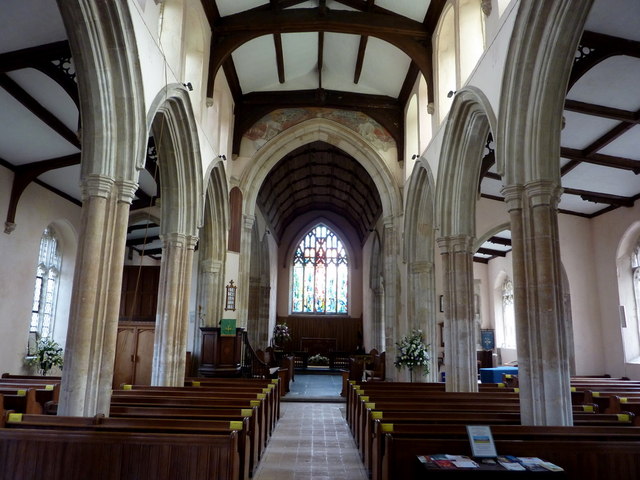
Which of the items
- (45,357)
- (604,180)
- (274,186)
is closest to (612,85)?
(604,180)

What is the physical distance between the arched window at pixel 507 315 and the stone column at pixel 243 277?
8389 millimetres

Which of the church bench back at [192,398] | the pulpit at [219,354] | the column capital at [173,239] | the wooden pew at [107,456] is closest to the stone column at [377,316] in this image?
the pulpit at [219,354]

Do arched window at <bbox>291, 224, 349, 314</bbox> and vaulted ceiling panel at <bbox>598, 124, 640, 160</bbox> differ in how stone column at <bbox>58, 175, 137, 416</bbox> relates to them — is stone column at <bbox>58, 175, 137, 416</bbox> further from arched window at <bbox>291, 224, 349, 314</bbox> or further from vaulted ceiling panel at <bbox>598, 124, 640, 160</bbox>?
arched window at <bbox>291, 224, 349, 314</bbox>

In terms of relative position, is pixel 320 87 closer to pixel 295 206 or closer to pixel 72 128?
pixel 72 128

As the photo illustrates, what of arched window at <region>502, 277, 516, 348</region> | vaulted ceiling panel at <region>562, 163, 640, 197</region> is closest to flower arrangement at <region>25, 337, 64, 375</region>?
vaulted ceiling panel at <region>562, 163, 640, 197</region>

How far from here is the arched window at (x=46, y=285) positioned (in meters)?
10.7

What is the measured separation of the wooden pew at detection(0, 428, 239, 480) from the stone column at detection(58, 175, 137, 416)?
181 cm

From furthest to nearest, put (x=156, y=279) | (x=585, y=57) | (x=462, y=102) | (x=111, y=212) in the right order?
(x=156, y=279), (x=462, y=102), (x=585, y=57), (x=111, y=212)

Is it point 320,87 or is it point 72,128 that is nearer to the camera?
point 72,128

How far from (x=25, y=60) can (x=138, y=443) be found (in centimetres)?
529

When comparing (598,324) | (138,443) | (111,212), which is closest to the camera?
(138,443)

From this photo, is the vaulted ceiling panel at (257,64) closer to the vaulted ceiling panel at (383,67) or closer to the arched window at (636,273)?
the vaulted ceiling panel at (383,67)

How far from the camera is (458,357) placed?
8.05 meters

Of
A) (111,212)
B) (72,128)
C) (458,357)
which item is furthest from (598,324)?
(72,128)
